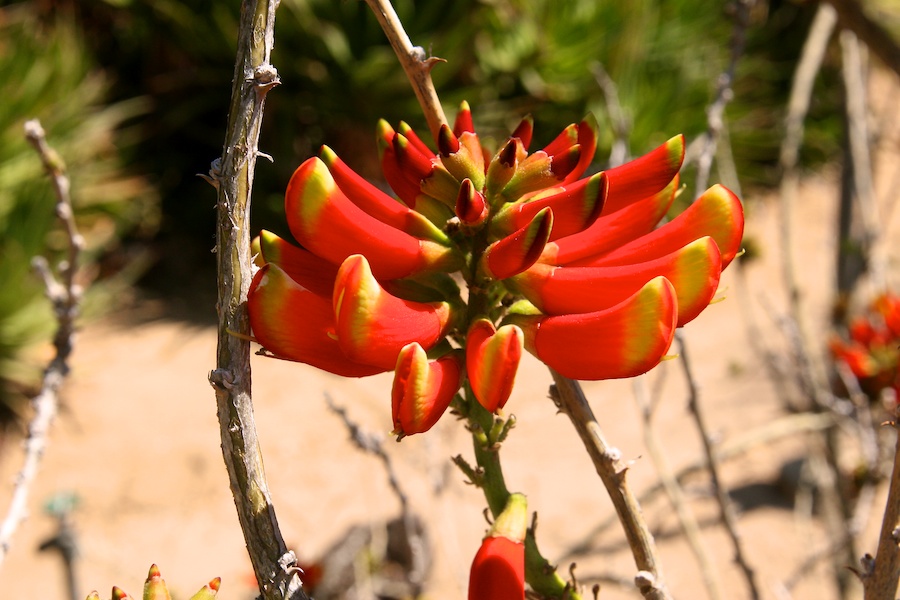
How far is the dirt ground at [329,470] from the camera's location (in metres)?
3.09

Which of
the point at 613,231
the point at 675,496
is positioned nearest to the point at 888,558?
the point at 613,231

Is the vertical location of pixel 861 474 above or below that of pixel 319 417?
below

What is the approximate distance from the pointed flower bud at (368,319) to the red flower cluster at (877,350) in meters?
1.45

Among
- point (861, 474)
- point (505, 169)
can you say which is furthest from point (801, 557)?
point (505, 169)

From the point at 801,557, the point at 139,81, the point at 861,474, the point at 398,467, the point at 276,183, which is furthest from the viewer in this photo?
the point at 139,81

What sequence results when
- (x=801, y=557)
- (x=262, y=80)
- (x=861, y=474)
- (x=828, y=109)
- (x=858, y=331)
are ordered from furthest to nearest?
(x=828, y=109) < (x=801, y=557) < (x=861, y=474) < (x=858, y=331) < (x=262, y=80)

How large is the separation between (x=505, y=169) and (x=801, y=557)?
2.81 meters

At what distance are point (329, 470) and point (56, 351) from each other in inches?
112

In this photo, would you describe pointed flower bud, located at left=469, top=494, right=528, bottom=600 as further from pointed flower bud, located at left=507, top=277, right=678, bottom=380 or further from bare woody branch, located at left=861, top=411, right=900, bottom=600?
bare woody branch, located at left=861, top=411, right=900, bottom=600

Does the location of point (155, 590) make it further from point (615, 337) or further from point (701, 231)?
point (701, 231)

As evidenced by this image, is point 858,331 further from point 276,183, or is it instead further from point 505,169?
point 276,183

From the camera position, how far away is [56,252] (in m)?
4.35

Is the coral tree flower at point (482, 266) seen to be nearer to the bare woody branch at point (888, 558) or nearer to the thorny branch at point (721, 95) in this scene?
the bare woody branch at point (888, 558)

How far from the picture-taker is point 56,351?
0.99 metres
